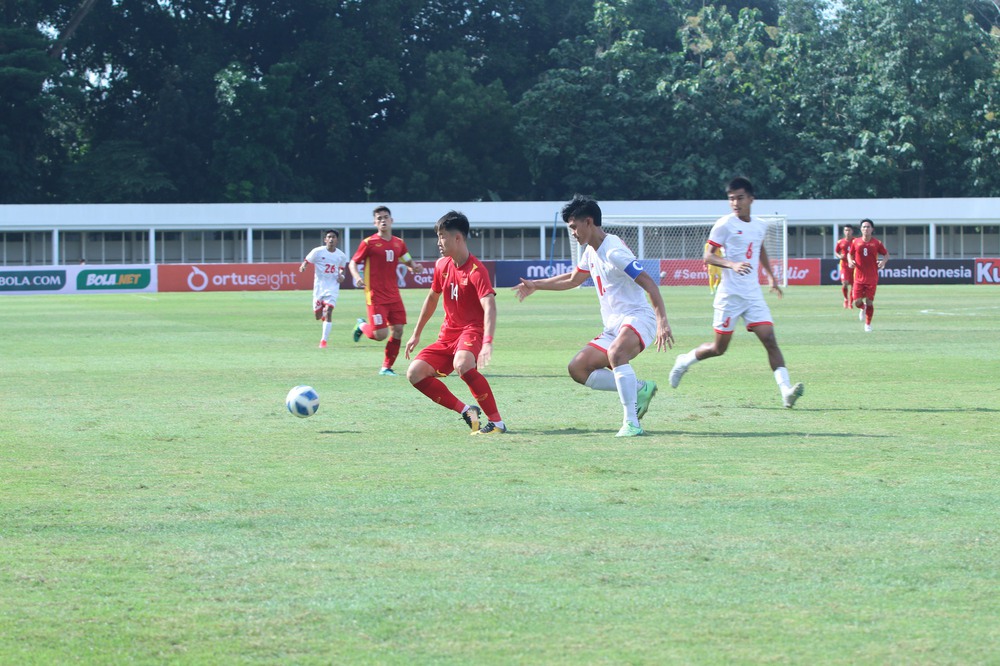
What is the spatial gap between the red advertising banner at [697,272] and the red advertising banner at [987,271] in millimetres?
5641

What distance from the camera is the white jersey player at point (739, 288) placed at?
12.1 meters

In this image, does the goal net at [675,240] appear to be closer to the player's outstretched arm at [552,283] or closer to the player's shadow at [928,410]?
the player's shadow at [928,410]

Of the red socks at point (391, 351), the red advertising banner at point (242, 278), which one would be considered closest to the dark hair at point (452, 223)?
the red socks at point (391, 351)

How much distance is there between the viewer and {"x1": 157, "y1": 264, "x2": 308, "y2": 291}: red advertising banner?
48625mm

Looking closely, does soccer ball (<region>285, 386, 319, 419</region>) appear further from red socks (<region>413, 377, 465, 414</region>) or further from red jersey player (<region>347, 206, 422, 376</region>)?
red jersey player (<region>347, 206, 422, 376</region>)

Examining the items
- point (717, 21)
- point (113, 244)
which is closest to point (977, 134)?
point (717, 21)

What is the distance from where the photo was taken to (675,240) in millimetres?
54500

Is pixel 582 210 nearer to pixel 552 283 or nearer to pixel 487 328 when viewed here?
pixel 552 283

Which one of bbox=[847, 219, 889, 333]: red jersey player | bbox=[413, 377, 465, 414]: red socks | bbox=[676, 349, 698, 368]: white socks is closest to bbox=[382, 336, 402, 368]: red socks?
bbox=[676, 349, 698, 368]: white socks

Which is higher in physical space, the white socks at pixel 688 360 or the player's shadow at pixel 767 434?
the white socks at pixel 688 360

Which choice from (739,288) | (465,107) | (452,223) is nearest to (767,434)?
(739,288)

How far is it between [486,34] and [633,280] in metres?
69.9

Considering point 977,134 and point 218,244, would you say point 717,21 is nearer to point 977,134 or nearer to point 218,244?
point 977,134

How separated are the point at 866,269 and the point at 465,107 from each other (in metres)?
48.3
